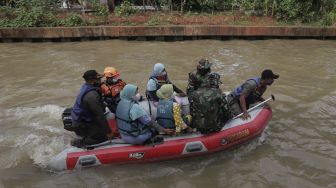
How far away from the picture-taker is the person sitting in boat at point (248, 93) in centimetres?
675

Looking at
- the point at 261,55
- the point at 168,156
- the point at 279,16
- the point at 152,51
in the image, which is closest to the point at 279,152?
the point at 168,156

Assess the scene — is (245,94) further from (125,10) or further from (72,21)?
(125,10)

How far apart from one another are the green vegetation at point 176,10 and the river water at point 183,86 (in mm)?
1219

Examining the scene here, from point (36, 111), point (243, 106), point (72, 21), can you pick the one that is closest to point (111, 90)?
point (243, 106)

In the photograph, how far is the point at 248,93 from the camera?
22.9 ft

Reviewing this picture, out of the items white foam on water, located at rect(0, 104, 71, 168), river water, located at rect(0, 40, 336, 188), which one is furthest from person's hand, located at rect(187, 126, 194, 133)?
white foam on water, located at rect(0, 104, 71, 168)

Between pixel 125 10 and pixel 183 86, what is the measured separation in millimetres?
7434

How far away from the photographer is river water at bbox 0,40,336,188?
6.27 metres

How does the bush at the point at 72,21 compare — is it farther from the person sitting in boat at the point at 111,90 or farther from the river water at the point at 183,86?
the person sitting in boat at the point at 111,90

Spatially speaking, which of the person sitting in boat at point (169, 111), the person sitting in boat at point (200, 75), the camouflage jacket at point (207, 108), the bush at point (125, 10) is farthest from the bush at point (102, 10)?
the camouflage jacket at point (207, 108)

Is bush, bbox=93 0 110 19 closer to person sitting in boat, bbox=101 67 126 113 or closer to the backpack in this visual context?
person sitting in boat, bbox=101 67 126 113

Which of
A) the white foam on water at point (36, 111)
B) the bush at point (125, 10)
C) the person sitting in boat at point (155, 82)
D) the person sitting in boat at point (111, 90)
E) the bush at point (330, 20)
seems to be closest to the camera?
the person sitting in boat at point (155, 82)

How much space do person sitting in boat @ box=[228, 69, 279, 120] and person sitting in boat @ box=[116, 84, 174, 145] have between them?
4.44 ft

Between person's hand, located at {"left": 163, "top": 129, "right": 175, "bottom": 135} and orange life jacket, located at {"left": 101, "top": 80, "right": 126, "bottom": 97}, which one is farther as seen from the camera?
orange life jacket, located at {"left": 101, "top": 80, "right": 126, "bottom": 97}
